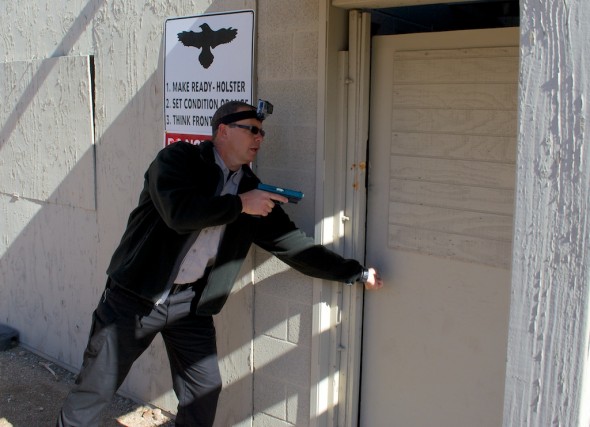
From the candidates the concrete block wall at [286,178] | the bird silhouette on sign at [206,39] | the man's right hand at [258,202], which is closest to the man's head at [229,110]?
the concrete block wall at [286,178]

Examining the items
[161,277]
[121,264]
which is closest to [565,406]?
[161,277]

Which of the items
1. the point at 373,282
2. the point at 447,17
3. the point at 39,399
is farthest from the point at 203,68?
the point at 39,399

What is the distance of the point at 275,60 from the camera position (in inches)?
158

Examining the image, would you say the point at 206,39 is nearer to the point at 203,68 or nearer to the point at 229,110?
the point at 203,68

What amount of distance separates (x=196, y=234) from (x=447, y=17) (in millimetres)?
2049

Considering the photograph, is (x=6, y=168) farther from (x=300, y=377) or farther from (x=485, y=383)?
(x=485, y=383)

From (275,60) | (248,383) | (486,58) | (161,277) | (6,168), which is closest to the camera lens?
(486,58)

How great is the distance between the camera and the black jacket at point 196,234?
11.4 feet

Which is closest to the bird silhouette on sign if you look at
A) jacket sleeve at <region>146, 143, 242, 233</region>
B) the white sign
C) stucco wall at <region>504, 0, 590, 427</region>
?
the white sign

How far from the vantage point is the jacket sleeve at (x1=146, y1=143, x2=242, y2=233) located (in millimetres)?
3436

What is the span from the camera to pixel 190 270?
385 cm

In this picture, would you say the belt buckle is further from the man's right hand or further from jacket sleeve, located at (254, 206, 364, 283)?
the man's right hand

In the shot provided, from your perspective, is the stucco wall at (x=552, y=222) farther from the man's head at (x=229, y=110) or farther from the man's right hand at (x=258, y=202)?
the man's head at (x=229, y=110)

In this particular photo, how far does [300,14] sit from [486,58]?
1022mm
